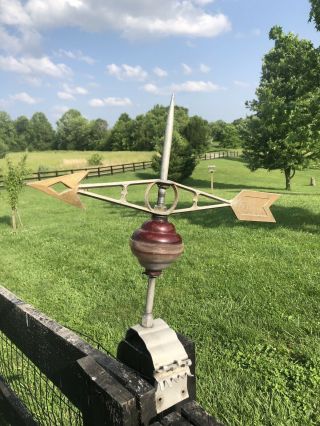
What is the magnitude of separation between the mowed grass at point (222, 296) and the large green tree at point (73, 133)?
311 feet

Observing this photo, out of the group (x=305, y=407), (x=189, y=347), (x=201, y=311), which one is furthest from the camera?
(x=201, y=311)

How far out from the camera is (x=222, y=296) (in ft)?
22.3

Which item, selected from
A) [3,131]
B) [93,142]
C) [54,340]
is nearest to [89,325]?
[54,340]

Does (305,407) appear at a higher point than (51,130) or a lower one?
lower

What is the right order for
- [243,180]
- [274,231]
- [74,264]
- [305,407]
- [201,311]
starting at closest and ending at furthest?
[305,407] < [201,311] < [74,264] < [274,231] < [243,180]

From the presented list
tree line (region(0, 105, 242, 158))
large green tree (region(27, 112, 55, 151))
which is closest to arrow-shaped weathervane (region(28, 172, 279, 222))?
tree line (region(0, 105, 242, 158))

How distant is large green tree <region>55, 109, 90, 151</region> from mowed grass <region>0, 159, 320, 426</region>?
311ft

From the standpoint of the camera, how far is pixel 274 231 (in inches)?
422

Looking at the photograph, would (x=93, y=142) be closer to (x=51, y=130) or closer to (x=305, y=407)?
(x=51, y=130)

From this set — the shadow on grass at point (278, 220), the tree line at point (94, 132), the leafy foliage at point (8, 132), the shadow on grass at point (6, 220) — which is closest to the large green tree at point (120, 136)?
the tree line at point (94, 132)

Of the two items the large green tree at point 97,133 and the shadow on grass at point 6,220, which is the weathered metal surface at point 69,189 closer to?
the shadow on grass at point 6,220

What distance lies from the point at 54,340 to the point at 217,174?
46.3 metres

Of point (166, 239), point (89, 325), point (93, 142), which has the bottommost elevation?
point (89, 325)

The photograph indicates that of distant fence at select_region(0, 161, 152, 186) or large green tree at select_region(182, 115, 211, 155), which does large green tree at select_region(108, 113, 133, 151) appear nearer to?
distant fence at select_region(0, 161, 152, 186)
